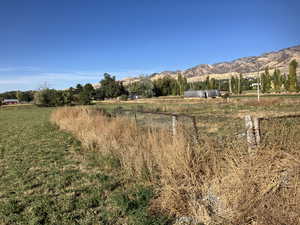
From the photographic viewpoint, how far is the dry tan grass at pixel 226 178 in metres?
2.46

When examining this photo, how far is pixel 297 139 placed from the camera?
126 inches

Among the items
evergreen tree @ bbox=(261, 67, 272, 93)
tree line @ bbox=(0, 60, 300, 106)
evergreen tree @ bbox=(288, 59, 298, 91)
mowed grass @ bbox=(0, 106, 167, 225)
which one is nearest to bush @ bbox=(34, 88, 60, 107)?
tree line @ bbox=(0, 60, 300, 106)

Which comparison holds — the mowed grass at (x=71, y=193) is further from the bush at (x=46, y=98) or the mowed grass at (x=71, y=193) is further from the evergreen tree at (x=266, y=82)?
the evergreen tree at (x=266, y=82)

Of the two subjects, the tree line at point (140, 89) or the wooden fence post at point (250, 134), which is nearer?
the wooden fence post at point (250, 134)

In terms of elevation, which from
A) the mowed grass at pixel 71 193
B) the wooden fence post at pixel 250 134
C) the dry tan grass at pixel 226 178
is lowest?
the mowed grass at pixel 71 193

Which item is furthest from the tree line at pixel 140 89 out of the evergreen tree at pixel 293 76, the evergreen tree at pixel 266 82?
the evergreen tree at pixel 293 76

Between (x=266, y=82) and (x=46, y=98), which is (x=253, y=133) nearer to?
(x=46, y=98)

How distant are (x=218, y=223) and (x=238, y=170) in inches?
29.0

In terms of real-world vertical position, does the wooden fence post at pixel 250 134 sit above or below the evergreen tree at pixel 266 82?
below

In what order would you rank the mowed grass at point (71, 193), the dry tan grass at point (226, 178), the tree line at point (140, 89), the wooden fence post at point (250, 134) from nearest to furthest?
1. the dry tan grass at point (226, 178)
2. the mowed grass at point (71, 193)
3. the wooden fence post at point (250, 134)
4. the tree line at point (140, 89)

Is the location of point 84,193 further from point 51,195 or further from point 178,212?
point 178,212

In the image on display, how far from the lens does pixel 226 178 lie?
2979mm

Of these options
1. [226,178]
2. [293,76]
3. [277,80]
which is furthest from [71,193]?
[277,80]

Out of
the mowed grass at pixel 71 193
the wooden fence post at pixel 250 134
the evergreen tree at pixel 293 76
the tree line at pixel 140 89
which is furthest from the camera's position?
the tree line at pixel 140 89
